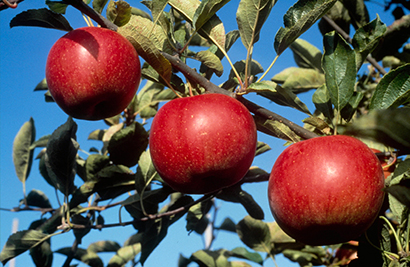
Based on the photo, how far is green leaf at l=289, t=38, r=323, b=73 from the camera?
6.97 ft

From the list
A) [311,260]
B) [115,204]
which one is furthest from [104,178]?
[311,260]

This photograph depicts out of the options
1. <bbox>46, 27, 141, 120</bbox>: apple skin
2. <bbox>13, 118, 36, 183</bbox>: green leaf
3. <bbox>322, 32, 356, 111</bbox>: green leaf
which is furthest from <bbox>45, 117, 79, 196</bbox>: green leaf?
<bbox>322, 32, 356, 111</bbox>: green leaf

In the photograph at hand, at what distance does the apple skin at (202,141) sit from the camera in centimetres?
102

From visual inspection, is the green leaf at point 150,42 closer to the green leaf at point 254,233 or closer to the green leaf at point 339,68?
the green leaf at point 339,68

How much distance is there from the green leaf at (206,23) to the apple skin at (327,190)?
49 centimetres

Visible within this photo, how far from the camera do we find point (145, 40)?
1.05 meters

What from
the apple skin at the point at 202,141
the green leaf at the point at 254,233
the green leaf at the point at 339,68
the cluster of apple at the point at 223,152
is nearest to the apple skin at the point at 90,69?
the cluster of apple at the point at 223,152

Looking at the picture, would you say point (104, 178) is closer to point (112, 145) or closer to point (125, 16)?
point (112, 145)

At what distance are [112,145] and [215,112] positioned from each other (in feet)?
2.46

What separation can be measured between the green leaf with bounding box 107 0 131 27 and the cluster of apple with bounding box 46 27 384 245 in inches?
3.4

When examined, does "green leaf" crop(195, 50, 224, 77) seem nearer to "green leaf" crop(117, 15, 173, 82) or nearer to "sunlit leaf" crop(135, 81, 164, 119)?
"green leaf" crop(117, 15, 173, 82)

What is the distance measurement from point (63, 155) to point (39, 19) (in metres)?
0.65

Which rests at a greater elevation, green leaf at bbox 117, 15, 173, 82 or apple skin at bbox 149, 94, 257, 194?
green leaf at bbox 117, 15, 173, 82

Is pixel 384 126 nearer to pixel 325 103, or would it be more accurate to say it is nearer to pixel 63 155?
pixel 325 103
